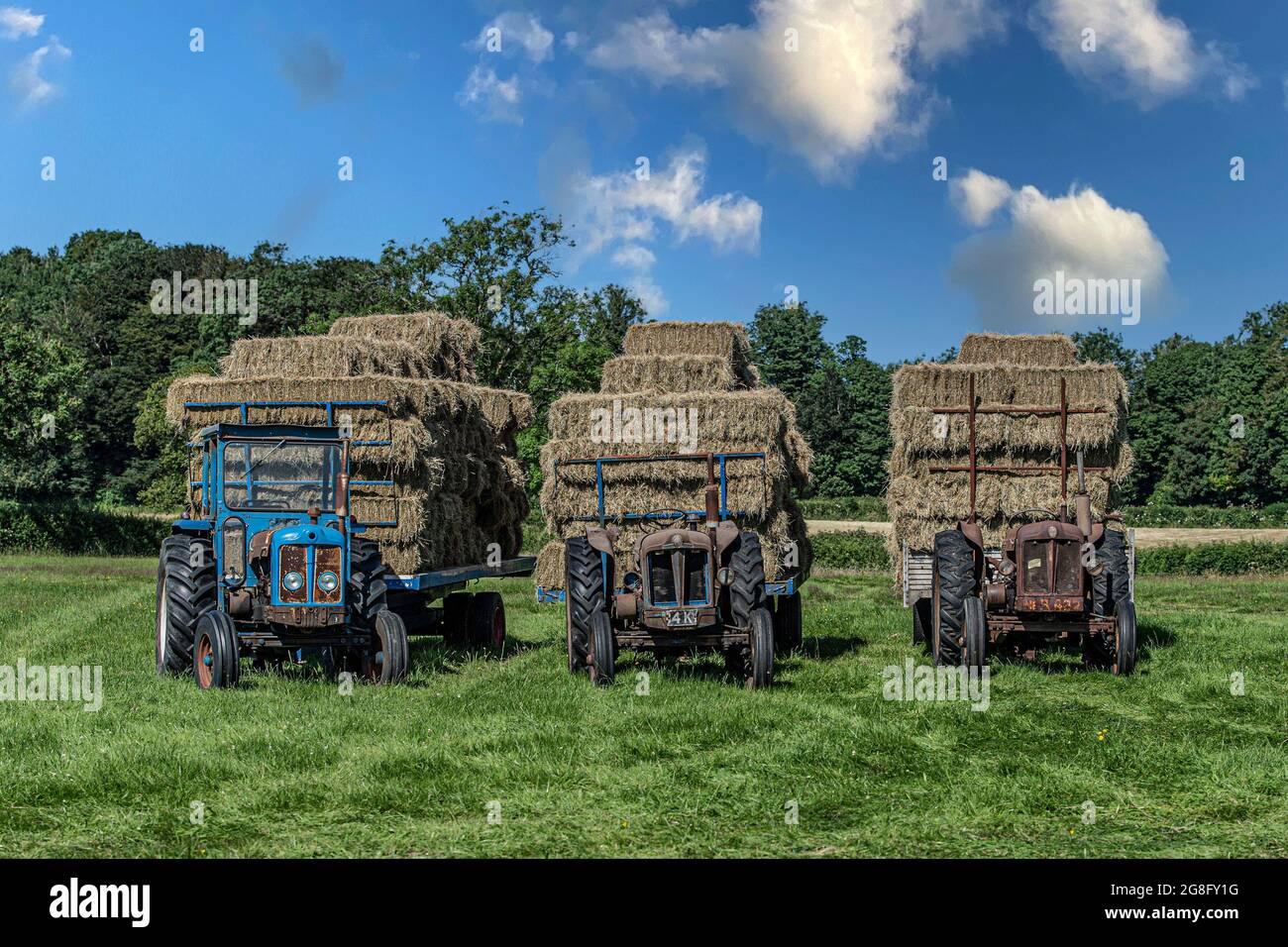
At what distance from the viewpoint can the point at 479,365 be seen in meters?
43.1

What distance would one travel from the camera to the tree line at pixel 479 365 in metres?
43.2

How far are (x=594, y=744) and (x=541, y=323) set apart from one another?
3502cm

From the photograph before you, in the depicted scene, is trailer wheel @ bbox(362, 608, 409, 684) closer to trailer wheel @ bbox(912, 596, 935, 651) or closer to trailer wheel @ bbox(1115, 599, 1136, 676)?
trailer wheel @ bbox(912, 596, 935, 651)

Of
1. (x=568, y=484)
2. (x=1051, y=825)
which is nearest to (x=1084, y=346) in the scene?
(x=568, y=484)

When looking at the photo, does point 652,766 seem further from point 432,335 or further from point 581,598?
point 432,335

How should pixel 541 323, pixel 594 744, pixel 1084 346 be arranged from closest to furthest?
pixel 594 744 → pixel 541 323 → pixel 1084 346

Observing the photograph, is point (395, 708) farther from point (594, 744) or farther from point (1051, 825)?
point (1051, 825)

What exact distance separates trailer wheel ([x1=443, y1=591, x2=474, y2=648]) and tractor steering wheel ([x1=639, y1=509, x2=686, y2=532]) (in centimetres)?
291

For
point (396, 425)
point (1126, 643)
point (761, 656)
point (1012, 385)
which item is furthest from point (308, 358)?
point (1126, 643)

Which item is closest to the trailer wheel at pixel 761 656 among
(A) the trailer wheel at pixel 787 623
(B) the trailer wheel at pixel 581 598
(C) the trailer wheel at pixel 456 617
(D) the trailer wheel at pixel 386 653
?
(B) the trailer wheel at pixel 581 598

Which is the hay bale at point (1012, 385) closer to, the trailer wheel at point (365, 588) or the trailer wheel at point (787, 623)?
the trailer wheel at point (787, 623)

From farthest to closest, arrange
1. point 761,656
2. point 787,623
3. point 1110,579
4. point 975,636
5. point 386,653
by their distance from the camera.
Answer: point 787,623 → point 1110,579 → point 975,636 → point 386,653 → point 761,656

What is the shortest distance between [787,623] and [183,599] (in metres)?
7.00
